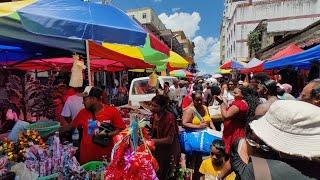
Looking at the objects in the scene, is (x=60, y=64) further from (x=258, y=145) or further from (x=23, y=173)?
(x=258, y=145)

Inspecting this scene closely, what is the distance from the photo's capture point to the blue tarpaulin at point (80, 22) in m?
3.43

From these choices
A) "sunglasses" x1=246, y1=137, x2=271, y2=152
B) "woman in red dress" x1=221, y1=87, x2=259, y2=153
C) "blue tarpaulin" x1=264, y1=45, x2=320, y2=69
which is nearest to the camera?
"sunglasses" x1=246, y1=137, x2=271, y2=152

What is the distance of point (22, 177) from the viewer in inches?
129

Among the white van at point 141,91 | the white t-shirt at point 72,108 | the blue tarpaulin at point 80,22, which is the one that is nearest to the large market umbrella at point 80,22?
the blue tarpaulin at point 80,22

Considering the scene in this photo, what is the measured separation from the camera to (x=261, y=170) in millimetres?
1782

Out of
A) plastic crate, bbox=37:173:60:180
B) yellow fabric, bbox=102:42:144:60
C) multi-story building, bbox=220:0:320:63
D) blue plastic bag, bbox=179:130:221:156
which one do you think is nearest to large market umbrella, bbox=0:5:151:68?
yellow fabric, bbox=102:42:144:60

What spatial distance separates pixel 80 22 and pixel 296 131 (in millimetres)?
2519

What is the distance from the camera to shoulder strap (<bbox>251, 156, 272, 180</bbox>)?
1756 millimetres

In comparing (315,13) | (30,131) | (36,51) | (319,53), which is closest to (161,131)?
(30,131)

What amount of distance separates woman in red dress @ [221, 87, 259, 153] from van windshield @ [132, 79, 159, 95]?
30.6 ft

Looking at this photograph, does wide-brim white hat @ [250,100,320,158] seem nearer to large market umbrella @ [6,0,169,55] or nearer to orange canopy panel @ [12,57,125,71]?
large market umbrella @ [6,0,169,55]

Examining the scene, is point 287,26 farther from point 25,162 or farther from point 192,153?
point 25,162

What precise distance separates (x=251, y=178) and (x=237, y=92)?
3.80 meters

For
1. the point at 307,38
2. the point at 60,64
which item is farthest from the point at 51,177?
the point at 307,38
